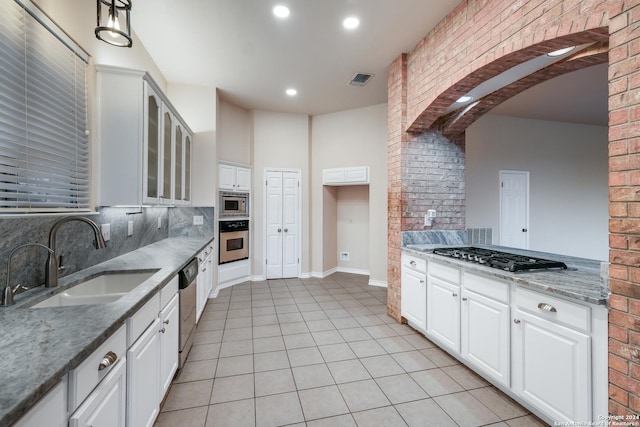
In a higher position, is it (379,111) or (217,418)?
(379,111)

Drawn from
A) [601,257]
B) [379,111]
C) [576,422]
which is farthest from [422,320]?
[601,257]

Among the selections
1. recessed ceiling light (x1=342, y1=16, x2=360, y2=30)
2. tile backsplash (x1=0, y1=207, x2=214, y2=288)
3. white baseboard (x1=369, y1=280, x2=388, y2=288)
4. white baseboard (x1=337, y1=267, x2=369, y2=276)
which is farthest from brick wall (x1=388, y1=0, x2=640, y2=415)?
tile backsplash (x1=0, y1=207, x2=214, y2=288)

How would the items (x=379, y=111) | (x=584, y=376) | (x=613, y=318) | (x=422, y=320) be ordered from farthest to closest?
(x=379, y=111) < (x=422, y=320) < (x=584, y=376) < (x=613, y=318)

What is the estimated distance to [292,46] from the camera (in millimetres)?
3205

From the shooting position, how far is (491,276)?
2074 mm

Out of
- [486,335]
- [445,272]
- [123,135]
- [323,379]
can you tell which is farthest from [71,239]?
[486,335]

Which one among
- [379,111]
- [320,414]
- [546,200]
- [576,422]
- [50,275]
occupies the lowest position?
[320,414]

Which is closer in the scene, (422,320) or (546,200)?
(422,320)

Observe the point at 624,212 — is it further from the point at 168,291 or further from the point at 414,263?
the point at 168,291

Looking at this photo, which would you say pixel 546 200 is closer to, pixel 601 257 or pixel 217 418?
pixel 601 257

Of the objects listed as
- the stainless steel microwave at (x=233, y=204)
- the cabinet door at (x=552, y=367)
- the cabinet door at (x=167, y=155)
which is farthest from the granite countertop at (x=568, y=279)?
the stainless steel microwave at (x=233, y=204)

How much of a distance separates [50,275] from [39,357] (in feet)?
3.15

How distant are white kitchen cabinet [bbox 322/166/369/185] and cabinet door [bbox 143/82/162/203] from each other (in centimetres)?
325

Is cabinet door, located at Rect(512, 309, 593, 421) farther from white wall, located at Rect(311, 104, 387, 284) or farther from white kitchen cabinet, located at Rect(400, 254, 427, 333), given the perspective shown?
white wall, located at Rect(311, 104, 387, 284)
